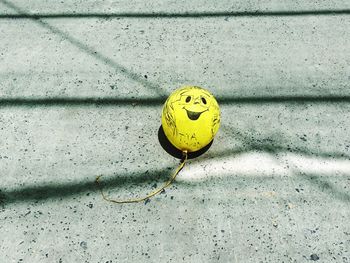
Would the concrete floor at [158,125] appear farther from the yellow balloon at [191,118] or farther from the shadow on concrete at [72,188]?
the yellow balloon at [191,118]

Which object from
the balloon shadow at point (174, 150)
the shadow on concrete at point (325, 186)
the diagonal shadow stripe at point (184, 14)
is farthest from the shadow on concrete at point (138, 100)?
the diagonal shadow stripe at point (184, 14)

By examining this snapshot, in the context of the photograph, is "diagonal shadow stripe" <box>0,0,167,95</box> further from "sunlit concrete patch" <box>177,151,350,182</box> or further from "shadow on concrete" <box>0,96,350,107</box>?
"sunlit concrete patch" <box>177,151,350,182</box>

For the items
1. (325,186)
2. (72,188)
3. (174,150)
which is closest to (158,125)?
(174,150)

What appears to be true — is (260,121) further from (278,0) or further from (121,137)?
(278,0)

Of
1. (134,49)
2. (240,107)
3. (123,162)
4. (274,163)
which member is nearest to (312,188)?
(274,163)

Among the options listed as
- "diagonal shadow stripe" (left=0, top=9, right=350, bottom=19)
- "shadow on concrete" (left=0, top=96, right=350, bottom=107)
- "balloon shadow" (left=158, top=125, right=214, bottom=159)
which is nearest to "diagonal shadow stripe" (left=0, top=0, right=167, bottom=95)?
"diagonal shadow stripe" (left=0, top=9, right=350, bottom=19)

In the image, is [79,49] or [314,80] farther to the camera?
[79,49]
